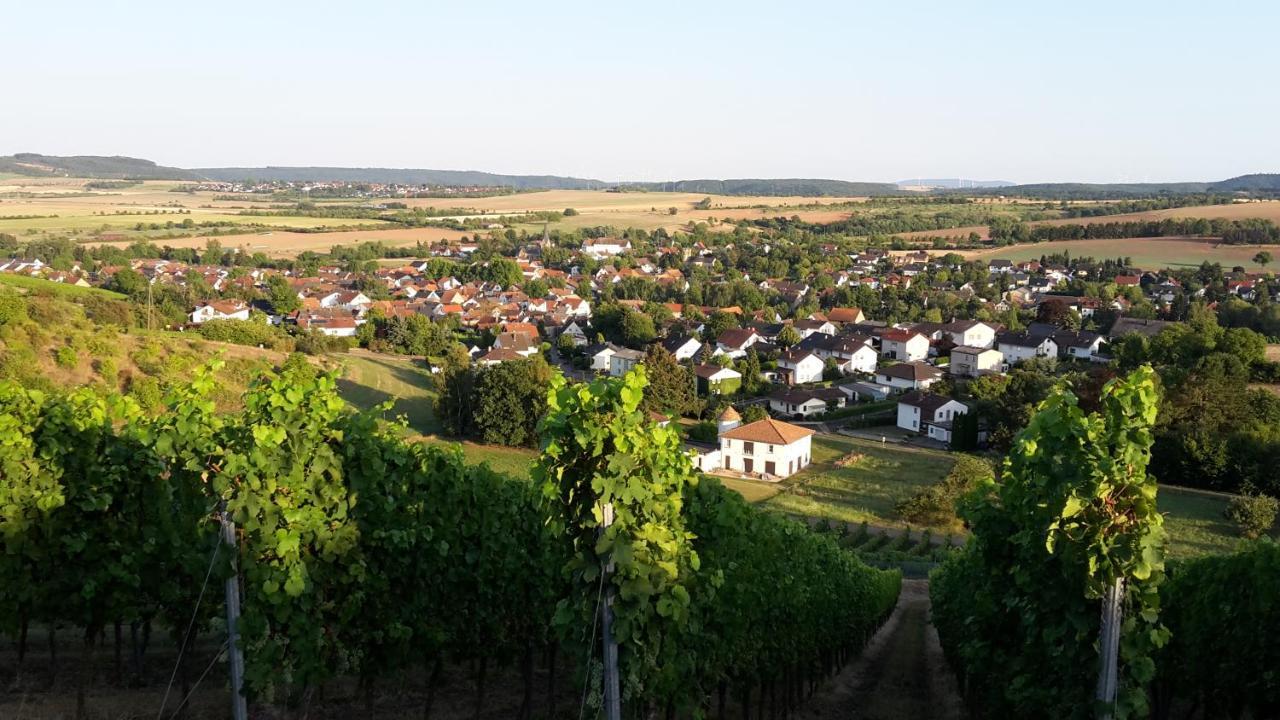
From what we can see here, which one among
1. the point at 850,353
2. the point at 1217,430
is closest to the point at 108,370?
the point at 1217,430

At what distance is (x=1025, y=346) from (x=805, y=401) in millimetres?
23693

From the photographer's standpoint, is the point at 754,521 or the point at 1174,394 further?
the point at 1174,394

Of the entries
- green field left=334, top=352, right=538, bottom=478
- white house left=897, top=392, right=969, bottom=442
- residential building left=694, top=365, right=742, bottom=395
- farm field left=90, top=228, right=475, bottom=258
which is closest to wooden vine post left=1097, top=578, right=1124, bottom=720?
green field left=334, top=352, right=538, bottom=478

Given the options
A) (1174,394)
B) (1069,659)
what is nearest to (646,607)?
(1069,659)

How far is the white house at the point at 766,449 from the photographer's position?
3934 cm

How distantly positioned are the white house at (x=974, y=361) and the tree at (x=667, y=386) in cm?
2240

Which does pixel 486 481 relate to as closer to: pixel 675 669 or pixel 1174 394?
pixel 675 669

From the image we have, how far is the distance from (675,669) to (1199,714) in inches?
302

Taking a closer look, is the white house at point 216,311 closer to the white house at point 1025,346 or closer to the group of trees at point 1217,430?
the white house at point 1025,346

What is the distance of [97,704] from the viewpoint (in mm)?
9789

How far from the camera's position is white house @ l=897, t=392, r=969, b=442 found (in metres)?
45.3

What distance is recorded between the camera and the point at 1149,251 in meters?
111

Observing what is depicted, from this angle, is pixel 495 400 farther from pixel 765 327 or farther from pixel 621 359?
pixel 765 327

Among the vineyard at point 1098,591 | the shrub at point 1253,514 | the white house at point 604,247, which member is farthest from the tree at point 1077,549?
the white house at point 604,247
